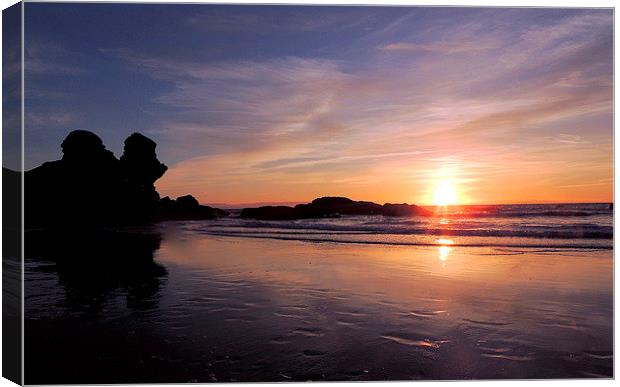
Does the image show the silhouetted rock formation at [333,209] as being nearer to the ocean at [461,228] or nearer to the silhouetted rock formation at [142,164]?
the ocean at [461,228]

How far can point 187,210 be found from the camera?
7445 millimetres

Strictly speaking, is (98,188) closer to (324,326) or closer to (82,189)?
(82,189)

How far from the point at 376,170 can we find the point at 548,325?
2.19 meters

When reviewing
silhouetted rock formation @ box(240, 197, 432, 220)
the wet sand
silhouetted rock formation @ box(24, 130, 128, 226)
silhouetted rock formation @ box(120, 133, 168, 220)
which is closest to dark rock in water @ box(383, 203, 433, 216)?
silhouetted rock formation @ box(240, 197, 432, 220)

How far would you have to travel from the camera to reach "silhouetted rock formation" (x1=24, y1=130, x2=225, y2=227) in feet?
18.3

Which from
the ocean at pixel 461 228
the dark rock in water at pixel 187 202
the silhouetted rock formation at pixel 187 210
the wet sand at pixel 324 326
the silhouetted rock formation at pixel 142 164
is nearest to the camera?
the wet sand at pixel 324 326

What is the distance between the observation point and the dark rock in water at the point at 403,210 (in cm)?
555

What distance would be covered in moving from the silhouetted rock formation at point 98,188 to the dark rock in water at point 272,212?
1.72 feet

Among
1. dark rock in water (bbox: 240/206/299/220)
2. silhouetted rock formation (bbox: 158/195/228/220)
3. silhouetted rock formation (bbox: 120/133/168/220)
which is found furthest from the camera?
silhouetted rock formation (bbox: 158/195/228/220)

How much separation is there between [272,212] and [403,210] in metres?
1.53

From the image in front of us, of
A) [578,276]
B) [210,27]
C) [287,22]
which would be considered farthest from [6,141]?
[578,276]

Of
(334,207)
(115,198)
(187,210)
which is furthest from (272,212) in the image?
(115,198)

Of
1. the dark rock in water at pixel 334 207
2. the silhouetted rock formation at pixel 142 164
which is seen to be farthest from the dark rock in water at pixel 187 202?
the dark rock in water at pixel 334 207

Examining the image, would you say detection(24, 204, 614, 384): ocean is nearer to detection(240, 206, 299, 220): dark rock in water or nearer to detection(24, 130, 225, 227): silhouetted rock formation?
detection(240, 206, 299, 220): dark rock in water
